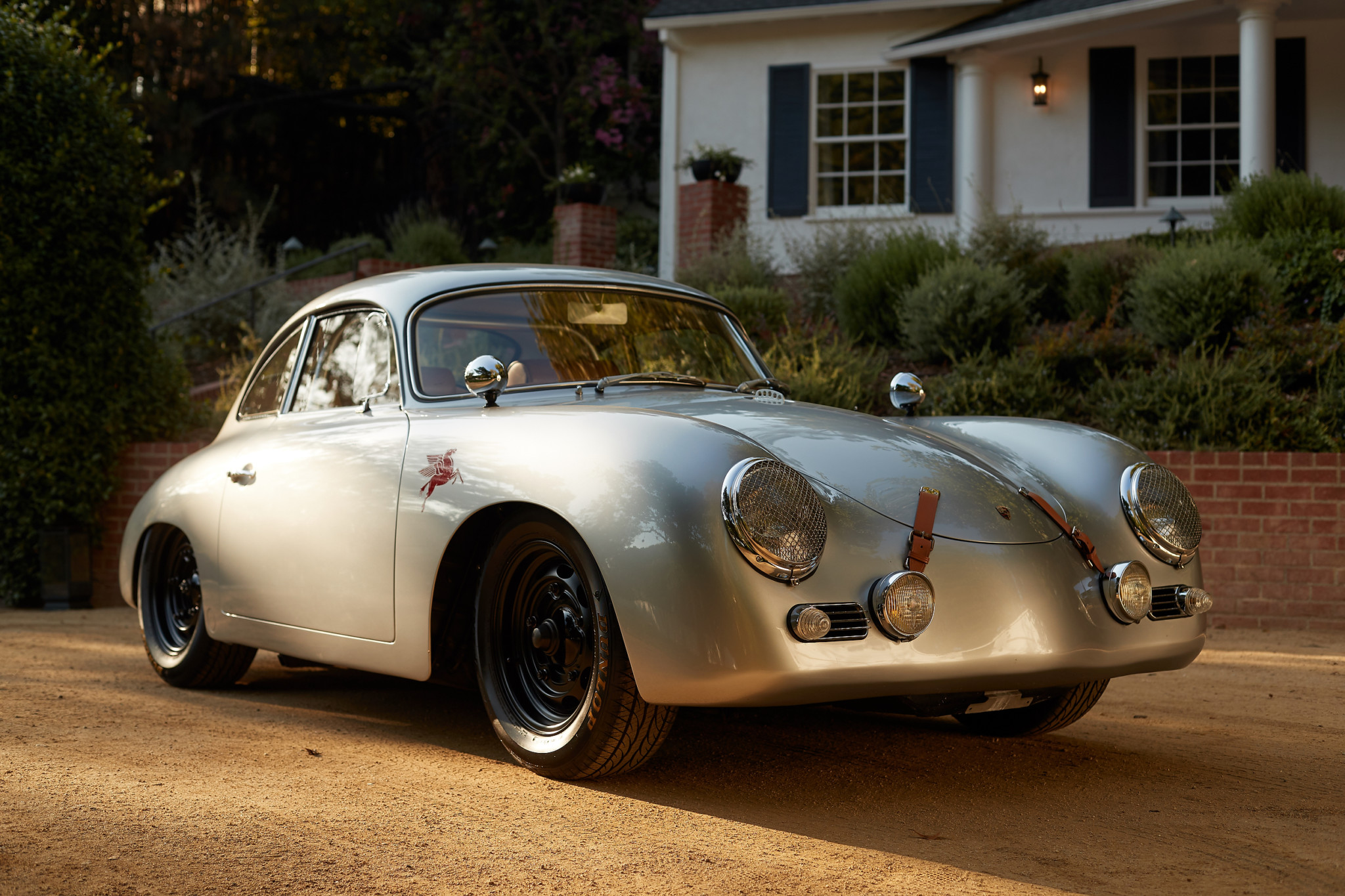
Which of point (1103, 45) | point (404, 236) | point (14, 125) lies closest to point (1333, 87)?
point (1103, 45)

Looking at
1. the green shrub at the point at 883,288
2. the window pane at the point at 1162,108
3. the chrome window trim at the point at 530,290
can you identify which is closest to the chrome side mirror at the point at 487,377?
the chrome window trim at the point at 530,290

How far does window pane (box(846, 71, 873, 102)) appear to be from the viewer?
16.2 m

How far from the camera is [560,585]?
348cm

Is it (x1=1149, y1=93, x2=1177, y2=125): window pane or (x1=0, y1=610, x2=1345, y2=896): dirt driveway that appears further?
(x1=1149, y1=93, x2=1177, y2=125): window pane

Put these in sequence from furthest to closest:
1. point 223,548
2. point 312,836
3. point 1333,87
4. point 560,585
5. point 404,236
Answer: point 404,236 → point 1333,87 → point 223,548 → point 560,585 → point 312,836

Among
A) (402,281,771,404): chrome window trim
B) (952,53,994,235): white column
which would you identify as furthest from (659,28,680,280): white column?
(402,281,771,404): chrome window trim

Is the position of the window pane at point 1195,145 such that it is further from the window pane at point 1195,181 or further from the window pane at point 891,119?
the window pane at point 891,119

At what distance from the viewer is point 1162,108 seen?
15.1m

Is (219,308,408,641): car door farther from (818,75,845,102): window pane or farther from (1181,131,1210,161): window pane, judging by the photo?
(1181,131,1210,161): window pane

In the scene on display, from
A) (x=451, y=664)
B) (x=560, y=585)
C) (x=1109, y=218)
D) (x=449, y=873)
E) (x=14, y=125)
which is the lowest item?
(x=449, y=873)

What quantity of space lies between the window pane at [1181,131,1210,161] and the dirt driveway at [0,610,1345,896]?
1147 cm

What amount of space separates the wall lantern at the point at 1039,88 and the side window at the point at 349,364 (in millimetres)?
12239

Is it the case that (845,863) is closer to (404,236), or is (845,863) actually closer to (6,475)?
(6,475)

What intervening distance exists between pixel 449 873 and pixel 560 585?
0.95m
